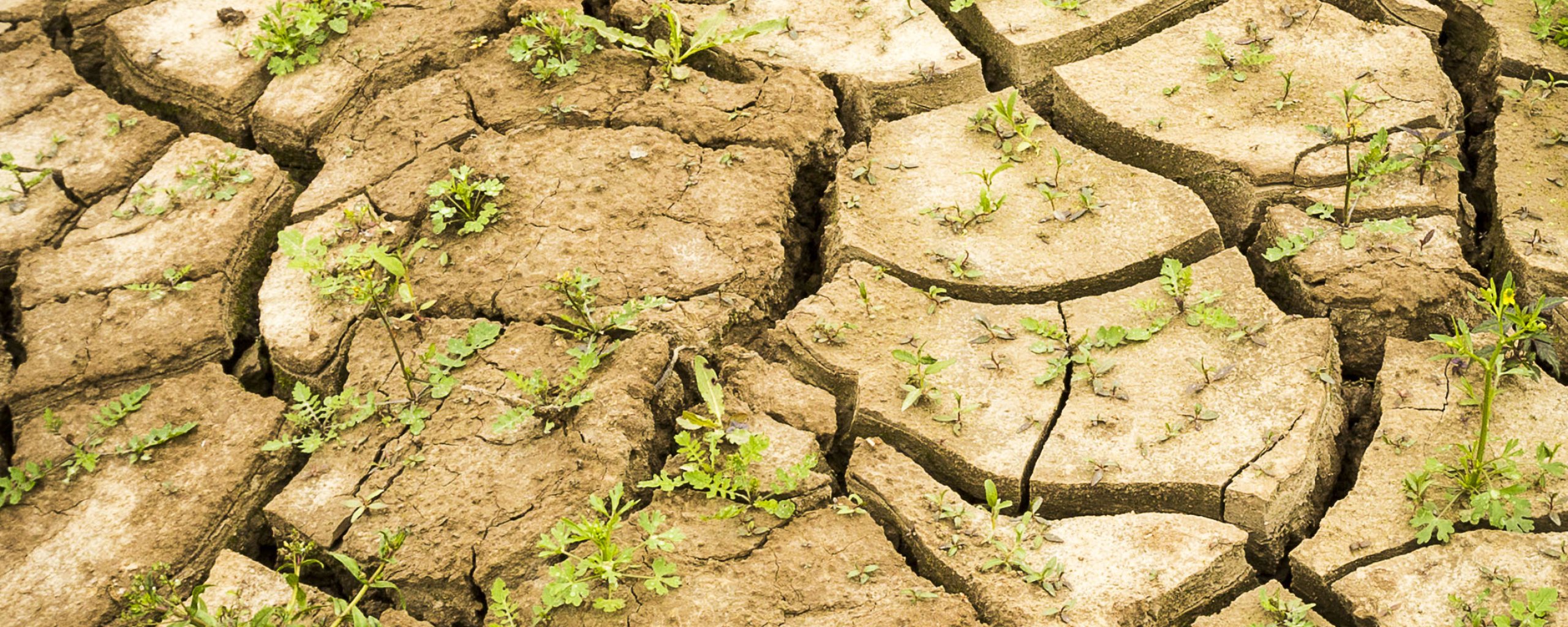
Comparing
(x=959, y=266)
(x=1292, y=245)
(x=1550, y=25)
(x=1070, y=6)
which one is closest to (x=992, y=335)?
(x=959, y=266)

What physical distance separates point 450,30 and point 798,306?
5.05 feet

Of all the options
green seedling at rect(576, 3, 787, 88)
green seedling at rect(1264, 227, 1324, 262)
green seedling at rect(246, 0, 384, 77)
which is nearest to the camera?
green seedling at rect(1264, 227, 1324, 262)

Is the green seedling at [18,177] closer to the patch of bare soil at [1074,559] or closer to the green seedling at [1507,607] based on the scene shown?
the patch of bare soil at [1074,559]

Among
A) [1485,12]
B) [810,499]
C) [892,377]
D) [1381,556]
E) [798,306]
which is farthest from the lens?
[1485,12]

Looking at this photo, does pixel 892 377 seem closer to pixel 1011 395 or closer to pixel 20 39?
pixel 1011 395

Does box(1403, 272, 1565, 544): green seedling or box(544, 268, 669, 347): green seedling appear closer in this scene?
box(1403, 272, 1565, 544): green seedling

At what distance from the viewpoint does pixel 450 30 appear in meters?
3.85

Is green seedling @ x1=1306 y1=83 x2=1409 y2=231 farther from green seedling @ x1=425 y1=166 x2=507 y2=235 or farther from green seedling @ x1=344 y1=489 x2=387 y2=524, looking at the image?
green seedling @ x1=344 y1=489 x2=387 y2=524

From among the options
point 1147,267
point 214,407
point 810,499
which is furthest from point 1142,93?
point 214,407

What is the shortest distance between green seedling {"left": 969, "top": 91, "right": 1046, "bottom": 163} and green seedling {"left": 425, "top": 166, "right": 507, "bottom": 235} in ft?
4.22

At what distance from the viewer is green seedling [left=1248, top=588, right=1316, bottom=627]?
7.84ft

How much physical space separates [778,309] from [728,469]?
57 centimetres

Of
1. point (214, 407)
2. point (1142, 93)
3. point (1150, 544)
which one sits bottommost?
point (214, 407)

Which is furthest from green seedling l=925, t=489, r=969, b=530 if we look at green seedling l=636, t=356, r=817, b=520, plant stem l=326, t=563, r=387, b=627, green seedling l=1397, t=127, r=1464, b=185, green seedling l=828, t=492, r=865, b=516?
green seedling l=1397, t=127, r=1464, b=185
